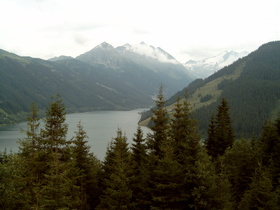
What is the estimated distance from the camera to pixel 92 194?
40031 millimetres

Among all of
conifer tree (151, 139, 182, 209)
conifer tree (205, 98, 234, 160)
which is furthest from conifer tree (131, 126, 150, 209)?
conifer tree (205, 98, 234, 160)

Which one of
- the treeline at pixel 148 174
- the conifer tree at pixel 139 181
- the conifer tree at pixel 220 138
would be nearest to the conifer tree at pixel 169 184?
the treeline at pixel 148 174

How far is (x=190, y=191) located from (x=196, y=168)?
2.44 metres

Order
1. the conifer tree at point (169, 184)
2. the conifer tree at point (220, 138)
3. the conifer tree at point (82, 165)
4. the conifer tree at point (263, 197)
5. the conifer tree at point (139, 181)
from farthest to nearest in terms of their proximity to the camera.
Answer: the conifer tree at point (220, 138) < the conifer tree at point (82, 165) < the conifer tree at point (139, 181) < the conifer tree at point (263, 197) < the conifer tree at point (169, 184)

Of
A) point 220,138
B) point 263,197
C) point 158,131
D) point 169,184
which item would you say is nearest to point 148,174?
point 169,184

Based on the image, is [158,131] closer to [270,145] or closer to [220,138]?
[270,145]

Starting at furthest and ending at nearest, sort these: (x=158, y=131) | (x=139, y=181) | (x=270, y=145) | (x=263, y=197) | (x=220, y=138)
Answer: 1. (x=220, y=138)
2. (x=270, y=145)
3. (x=158, y=131)
4. (x=139, y=181)
5. (x=263, y=197)

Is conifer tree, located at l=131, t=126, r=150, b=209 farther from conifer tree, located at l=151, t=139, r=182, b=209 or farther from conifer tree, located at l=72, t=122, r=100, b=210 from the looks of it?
conifer tree, located at l=72, t=122, r=100, b=210

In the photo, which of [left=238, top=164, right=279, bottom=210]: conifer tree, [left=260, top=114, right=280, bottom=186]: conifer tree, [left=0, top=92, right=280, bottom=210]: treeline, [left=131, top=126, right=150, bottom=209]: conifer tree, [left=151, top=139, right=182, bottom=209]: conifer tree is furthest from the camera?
[left=260, top=114, right=280, bottom=186]: conifer tree

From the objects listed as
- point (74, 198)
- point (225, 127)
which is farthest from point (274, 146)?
point (74, 198)

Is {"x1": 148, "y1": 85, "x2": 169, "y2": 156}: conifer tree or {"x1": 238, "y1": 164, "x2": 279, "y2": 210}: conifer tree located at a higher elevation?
{"x1": 148, "y1": 85, "x2": 169, "y2": 156}: conifer tree

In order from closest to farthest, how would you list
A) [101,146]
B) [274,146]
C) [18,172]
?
[18,172] → [274,146] → [101,146]

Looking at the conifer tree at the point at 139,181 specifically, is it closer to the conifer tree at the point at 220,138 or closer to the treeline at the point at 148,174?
the treeline at the point at 148,174

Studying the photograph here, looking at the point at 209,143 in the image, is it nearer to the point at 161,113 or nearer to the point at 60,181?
the point at 161,113
